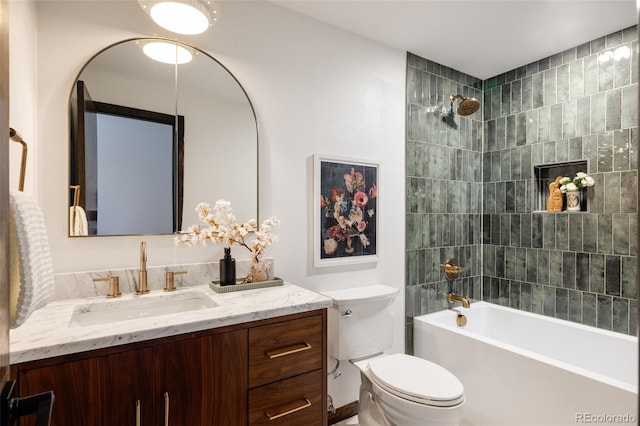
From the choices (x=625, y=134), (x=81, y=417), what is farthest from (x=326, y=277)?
(x=625, y=134)

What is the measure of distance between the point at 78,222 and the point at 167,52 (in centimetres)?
93

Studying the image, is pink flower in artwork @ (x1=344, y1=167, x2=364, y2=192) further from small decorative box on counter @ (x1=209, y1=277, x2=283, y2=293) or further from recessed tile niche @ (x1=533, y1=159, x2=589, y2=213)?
recessed tile niche @ (x1=533, y1=159, x2=589, y2=213)

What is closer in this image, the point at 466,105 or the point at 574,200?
the point at 574,200

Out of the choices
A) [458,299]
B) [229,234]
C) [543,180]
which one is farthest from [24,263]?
[543,180]

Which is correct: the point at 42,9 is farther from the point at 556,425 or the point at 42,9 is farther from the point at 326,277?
the point at 556,425

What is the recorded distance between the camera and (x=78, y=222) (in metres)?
1.48

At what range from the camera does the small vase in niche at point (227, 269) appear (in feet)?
5.41

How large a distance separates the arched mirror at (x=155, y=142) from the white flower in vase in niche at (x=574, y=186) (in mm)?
2300

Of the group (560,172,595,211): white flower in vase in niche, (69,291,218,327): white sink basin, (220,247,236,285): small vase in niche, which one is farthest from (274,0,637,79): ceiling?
(69,291,218,327): white sink basin

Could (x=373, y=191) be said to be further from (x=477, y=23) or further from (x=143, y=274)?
(x=143, y=274)

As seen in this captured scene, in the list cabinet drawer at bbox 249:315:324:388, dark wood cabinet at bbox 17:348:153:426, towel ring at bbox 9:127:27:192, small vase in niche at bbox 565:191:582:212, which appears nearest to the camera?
towel ring at bbox 9:127:27:192

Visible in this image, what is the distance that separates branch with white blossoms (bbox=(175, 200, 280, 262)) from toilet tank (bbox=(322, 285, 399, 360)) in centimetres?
57

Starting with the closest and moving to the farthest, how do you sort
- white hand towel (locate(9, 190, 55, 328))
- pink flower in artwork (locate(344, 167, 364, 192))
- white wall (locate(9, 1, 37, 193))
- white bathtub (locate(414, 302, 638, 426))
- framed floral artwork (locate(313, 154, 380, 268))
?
white hand towel (locate(9, 190, 55, 328))
white wall (locate(9, 1, 37, 193))
white bathtub (locate(414, 302, 638, 426))
framed floral artwork (locate(313, 154, 380, 268))
pink flower in artwork (locate(344, 167, 364, 192))

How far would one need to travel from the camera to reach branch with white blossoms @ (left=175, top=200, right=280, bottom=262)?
1.61m
